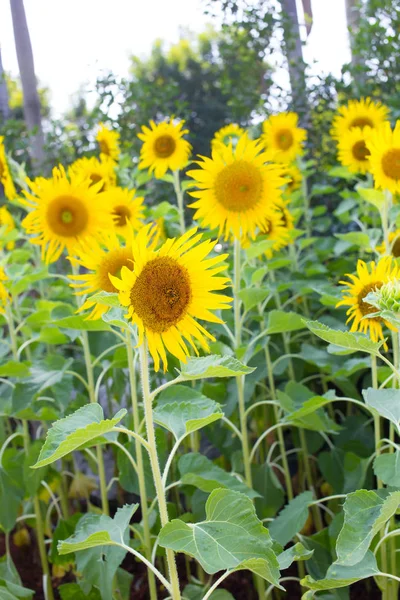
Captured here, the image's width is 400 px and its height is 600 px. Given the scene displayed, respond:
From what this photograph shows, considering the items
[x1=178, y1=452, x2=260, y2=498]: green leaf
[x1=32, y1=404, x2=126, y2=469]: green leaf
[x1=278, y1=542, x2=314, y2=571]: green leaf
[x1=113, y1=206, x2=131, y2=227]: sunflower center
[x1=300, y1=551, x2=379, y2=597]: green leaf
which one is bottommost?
[x1=300, y1=551, x2=379, y2=597]: green leaf

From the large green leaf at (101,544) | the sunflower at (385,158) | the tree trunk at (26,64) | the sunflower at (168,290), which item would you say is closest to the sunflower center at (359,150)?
the sunflower at (385,158)

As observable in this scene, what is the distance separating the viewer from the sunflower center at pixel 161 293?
1.11 metres

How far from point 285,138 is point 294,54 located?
1650mm

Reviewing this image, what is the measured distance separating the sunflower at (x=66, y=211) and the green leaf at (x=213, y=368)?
2.65 feet

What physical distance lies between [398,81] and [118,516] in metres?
3.56

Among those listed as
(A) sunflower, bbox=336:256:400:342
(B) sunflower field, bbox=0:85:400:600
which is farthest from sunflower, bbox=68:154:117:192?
(A) sunflower, bbox=336:256:400:342

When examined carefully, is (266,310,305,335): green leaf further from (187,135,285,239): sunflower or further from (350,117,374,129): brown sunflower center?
(350,117,374,129): brown sunflower center

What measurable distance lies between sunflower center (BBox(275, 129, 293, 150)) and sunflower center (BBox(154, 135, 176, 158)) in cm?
67

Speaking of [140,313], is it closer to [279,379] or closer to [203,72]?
[279,379]

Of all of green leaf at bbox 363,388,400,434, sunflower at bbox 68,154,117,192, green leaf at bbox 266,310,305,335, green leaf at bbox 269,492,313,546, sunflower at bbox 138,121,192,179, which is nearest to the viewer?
green leaf at bbox 363,388,400,434

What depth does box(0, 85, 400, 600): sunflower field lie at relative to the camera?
1148mm

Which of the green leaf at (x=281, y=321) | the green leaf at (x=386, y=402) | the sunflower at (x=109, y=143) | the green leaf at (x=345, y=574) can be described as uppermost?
the sunflower at (x=109, y=143)

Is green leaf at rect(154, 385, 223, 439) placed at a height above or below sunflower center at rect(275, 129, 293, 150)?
below

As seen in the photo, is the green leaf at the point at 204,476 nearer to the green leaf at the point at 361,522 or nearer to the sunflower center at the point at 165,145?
the green leaf at the point at 361,522
